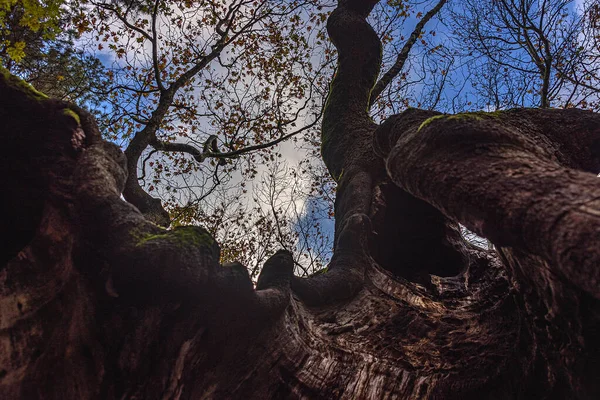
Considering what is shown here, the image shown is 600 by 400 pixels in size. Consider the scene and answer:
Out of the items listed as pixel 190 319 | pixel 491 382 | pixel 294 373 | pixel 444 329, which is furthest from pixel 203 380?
pixel 491 382

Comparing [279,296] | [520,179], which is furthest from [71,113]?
[520,179]

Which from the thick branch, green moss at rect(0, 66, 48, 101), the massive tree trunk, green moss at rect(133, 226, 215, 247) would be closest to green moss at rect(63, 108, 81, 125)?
the massive tree trunk

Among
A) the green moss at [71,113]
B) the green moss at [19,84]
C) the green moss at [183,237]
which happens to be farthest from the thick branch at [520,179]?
the green moss at [19,84]

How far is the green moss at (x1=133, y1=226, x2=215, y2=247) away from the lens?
1752mm

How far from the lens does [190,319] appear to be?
1817 millimetres

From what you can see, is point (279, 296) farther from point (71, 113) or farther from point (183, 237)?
point (71, 113)

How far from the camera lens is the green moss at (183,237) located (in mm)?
1752

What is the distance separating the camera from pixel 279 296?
7.11 ft

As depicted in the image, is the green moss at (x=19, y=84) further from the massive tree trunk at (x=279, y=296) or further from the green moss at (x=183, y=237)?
the green moss at (x=183, y=237)

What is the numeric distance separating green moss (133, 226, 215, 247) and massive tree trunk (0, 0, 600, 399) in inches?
0.4

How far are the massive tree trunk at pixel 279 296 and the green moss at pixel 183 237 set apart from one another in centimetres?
1

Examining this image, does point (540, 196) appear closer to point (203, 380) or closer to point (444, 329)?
point (444, 329)

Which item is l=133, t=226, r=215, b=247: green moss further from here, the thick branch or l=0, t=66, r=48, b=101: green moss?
the thick branch

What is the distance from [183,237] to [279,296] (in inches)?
29.6
